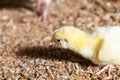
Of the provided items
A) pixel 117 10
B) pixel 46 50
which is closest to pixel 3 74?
pixel 46 50

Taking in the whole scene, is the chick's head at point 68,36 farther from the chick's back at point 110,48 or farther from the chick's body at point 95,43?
the chick's back at point 110,48

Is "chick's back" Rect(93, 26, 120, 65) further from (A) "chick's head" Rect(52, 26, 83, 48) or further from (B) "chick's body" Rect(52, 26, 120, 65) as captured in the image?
(A) "chick's head" Rect(52, 26, 83, 48)

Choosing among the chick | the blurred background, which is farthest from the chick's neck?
the blurred background

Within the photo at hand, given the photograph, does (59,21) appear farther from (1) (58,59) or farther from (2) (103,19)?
(1) (58,59)

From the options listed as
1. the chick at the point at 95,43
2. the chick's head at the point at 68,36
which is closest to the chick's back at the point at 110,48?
the chick at the point at 95,43

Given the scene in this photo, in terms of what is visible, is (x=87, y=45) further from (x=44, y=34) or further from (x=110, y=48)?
(x=44, y=34)

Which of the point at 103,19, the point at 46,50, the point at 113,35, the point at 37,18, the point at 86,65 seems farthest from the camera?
the point at 37,18
